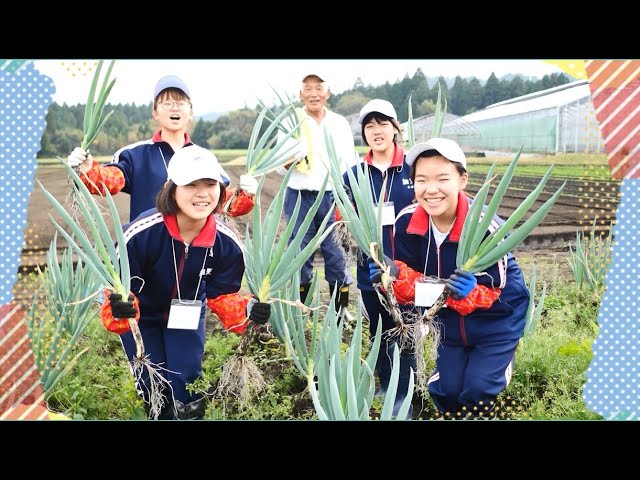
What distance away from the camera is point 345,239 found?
2988 millimetres

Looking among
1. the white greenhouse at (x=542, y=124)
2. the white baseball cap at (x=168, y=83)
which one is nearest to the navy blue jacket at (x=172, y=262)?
the white baseball cap at (x=168, y=83)

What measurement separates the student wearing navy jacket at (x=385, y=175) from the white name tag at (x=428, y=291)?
21 cm

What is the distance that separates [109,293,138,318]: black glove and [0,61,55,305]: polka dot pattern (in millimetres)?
649

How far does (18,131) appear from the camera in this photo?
285 centimetres

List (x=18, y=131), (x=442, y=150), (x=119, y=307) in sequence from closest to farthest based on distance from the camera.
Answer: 1. (x=119, y=307)
2. (x=442, y=150)
3. (x=18, y=131)

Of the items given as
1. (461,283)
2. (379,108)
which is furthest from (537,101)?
(461,283)

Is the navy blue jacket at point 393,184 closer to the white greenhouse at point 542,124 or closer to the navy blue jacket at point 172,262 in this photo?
the white greenhouse at point 542,124

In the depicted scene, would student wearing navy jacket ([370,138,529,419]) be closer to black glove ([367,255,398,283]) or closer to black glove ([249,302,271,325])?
black glove ([367,255,398,283])

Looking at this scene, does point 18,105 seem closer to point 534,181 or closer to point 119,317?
point 119,317

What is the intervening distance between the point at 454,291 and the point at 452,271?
0.14m

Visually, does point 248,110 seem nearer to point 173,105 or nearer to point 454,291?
point 173,105

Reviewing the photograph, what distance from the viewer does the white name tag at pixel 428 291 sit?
2.75m

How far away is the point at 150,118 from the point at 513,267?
165cm

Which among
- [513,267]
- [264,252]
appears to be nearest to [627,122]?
[513,267]
